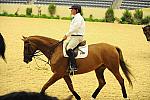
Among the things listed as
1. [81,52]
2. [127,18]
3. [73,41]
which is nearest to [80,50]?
[81,52]

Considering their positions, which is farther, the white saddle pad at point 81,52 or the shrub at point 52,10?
the shrub at point 52,10

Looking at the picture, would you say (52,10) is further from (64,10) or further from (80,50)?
(80,50)

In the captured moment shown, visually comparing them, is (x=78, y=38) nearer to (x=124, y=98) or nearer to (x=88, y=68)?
(x=88, y=68)

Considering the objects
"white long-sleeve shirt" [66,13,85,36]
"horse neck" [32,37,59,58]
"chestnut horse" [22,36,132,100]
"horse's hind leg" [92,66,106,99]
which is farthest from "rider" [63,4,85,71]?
"horse's hind leg" [92,66,106,99]

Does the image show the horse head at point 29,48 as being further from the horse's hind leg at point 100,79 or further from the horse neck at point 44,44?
the horse's hind leg at point 100,79

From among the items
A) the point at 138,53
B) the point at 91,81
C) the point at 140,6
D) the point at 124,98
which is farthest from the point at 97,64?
the point at 140,6

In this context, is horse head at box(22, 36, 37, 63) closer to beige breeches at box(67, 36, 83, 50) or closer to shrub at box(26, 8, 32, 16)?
beige breeches at box(67, 36, 83, 50)

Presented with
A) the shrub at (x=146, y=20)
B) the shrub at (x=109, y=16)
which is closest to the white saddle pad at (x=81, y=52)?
the shrub at (x=146, y=20)

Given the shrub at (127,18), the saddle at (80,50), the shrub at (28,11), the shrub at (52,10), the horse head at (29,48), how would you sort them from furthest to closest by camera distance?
the shrub at (52,10), the shrub at (28,11), the shrub at (127,18), the horse head at (29,48), the saddle at (80,50)

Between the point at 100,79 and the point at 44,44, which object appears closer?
the point at 44,44

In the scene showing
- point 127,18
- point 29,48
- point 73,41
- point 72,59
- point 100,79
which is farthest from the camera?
point 127,18

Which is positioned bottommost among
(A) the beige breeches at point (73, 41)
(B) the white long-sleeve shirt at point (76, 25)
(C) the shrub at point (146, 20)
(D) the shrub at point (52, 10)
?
(C) the shrub at point (146, 20)

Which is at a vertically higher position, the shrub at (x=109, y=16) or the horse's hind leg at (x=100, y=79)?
the horse's hind leg at (x=100, y=79)

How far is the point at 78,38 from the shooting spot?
7.22m
